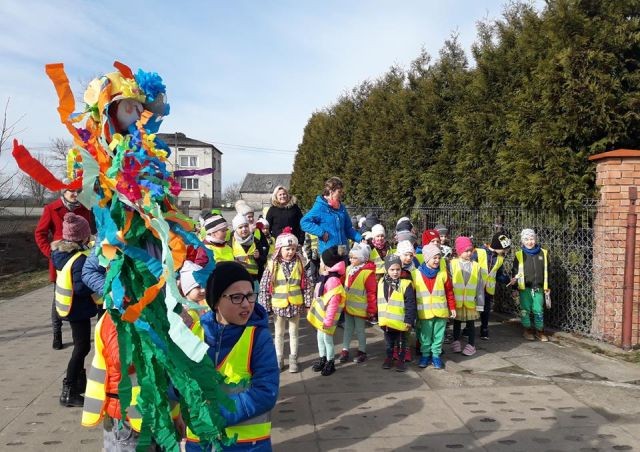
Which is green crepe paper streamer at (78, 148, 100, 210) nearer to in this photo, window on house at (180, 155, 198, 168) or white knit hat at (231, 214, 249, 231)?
white knit hat at (231, 214, 249, 231)

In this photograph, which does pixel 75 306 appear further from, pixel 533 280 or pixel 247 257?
pixel 533 280

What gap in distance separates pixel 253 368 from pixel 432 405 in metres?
2.76

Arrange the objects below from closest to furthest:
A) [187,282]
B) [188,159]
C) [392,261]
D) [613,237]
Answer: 1. [187,282]
2. [392,261]
3. [613,237]
4. [188,159]

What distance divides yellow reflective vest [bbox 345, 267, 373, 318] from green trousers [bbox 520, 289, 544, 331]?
7.74 ft

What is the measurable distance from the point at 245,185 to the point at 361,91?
7139 centimetres

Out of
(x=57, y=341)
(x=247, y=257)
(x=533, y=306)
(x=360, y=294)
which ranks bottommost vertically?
(x=57, y=341)

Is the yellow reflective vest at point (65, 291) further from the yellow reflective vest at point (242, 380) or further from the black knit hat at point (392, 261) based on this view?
the black knit hat at point (392, 261)

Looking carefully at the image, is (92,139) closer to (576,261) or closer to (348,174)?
(576,261)

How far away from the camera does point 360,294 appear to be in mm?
5914

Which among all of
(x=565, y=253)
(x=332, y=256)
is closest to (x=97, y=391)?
(x=332, y=256)

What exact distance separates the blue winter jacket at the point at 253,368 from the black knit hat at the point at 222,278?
10cm

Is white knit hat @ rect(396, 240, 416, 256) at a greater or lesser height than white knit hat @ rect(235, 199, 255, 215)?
lesser

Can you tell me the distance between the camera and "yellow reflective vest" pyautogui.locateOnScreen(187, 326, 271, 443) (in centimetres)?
227

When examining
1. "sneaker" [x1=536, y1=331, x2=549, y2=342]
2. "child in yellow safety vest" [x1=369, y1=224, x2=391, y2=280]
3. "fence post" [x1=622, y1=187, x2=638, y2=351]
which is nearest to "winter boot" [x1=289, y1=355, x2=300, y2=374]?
"child in yellow safety vest" [x1=369, y1=224, x2=391, y2=280]
